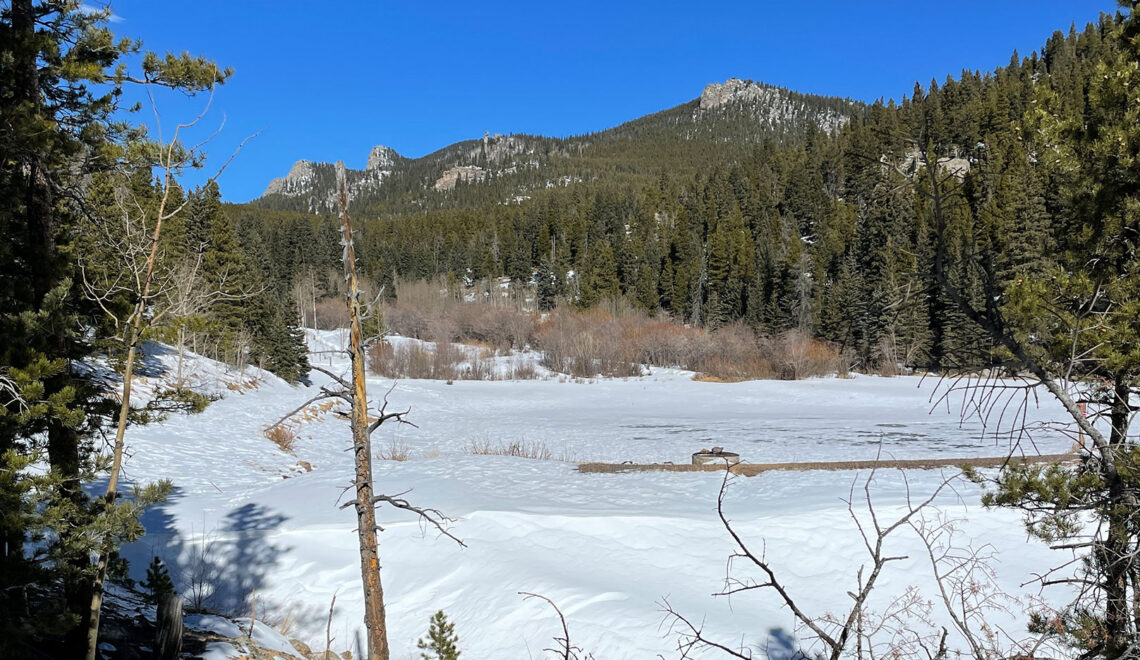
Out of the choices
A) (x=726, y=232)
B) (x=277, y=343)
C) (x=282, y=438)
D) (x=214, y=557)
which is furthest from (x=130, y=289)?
(x=726, y=232)

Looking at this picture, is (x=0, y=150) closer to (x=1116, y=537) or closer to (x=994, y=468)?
(x=1116, y=537)

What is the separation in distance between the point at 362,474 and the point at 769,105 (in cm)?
19430

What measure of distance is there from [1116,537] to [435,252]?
10862cm

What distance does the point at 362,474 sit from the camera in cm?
601

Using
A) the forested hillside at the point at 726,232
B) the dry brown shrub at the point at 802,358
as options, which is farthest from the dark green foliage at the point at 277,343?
the dry brown shrub at the point at 802,358

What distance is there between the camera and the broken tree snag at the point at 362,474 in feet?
18.8

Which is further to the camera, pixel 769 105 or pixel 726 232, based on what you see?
pixel 769 105

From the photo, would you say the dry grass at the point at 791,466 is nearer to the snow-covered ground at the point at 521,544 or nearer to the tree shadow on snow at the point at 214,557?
A: the snow-covered ground at the point at 521,544

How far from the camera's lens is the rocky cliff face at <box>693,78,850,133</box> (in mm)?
166750

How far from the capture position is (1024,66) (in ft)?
330

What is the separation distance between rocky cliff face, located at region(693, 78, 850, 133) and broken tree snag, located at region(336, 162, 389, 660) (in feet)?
557

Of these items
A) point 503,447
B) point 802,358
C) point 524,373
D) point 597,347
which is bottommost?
point 503,447

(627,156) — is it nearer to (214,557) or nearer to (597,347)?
(597,347)

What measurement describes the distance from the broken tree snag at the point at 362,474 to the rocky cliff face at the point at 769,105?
6679 inches
